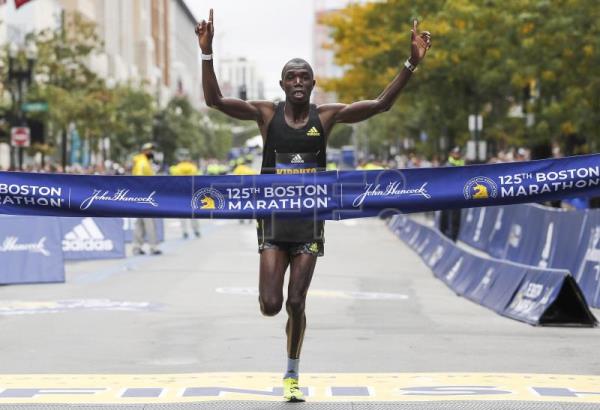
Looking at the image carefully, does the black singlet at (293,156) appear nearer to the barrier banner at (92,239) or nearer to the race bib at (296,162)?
the race bib at (296,162)

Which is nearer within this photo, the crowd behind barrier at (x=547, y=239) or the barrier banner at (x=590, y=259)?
the barrier banner at (x=590, y=259)

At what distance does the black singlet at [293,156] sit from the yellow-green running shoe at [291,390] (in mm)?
865

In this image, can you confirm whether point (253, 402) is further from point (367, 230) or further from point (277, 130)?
point (367, 230)

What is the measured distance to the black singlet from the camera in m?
8.55

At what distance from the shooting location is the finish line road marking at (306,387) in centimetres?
855

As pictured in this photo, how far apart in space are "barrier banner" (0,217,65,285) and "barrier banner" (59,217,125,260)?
4.83m

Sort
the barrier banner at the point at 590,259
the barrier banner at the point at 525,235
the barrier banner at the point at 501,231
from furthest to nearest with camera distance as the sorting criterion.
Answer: the barrier banner at the point at 501,231, the barrier banner at the point at 525,235, the barrier banner at the point at 590,259

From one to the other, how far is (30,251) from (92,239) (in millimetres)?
5328

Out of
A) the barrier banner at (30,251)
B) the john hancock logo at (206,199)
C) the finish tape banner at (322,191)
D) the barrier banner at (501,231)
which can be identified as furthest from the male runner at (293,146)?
the barrier banner at (501,231)

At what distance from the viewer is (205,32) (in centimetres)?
820

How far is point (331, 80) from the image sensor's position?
2350 inches

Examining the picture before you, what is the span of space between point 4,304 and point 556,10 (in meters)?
20.5

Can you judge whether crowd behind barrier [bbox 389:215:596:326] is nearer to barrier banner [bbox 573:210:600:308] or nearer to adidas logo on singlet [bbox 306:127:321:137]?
barrier banner [bbox 573:210:600:308]

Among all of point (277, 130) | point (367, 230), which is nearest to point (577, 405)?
point (277, 130)
